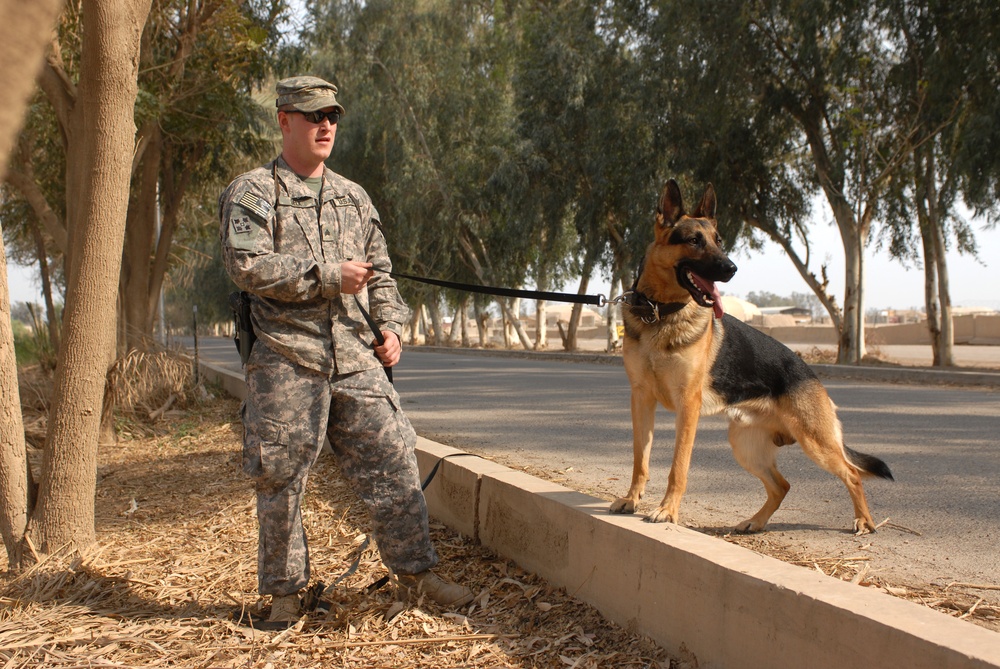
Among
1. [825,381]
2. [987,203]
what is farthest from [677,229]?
[987,203]

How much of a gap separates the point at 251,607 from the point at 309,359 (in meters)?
1.24

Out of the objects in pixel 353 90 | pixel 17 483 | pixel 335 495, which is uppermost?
pixel 353 90

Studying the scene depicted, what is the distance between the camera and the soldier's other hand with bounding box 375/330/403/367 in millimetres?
3867

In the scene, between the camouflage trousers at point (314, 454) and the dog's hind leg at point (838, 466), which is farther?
the dog's hind leg at point (838, 466)

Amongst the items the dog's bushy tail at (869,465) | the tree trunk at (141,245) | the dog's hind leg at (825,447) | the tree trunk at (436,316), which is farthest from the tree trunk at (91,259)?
the tree trunk at (436,316)

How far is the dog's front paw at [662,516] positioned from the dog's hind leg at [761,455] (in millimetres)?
889

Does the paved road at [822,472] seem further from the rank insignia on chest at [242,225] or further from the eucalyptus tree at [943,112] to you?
the eucalyptus tree at [943,112]

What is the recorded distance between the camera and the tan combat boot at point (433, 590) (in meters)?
3.91

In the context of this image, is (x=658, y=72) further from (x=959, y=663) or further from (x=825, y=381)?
(x=959, y=663)

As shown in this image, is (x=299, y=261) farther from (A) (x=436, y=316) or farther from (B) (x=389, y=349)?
(A) (x=436, y=316)

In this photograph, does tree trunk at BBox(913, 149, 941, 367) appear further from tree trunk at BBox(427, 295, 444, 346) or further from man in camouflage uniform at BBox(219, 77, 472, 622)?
tree trunk at BBox(427, 295, 444, 346)

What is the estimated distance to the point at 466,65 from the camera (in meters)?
33.8

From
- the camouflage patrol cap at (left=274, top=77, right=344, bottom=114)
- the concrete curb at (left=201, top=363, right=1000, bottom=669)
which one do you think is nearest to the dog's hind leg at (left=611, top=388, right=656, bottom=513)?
the concrete curb at (left=201, top=363, right=1000, bottom=669)

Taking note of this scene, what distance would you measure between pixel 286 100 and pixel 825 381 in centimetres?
1410
